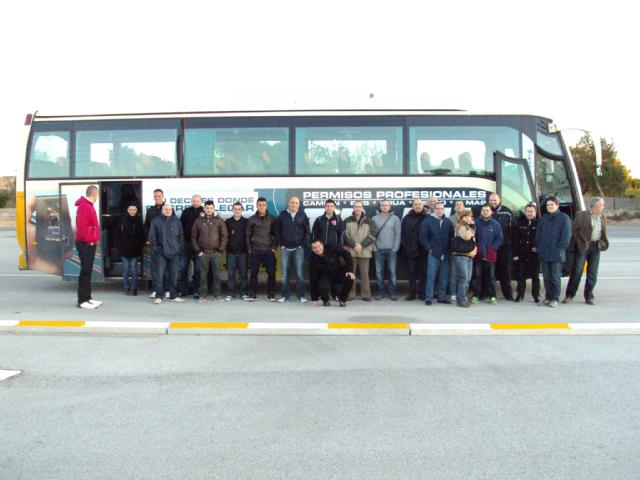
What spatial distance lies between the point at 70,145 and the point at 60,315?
358cm

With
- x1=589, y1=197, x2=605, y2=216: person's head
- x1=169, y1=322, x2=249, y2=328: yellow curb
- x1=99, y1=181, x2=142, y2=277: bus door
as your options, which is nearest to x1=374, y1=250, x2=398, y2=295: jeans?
x1=169, y1=322, x2=249, y2=328: yellow curb

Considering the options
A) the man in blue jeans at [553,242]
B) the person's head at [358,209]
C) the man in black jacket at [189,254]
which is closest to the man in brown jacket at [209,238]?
the man in black jacket at [189,254]

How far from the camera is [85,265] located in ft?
31.9

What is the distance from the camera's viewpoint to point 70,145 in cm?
1135

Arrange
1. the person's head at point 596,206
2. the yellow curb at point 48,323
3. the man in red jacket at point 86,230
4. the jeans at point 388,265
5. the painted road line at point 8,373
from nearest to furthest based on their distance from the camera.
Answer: the painted road line at point 8,373, the yellow curb at point 48,323, the man in red jacket at point 86,230, the person's head at point 596,206, the jeans at point 388,265

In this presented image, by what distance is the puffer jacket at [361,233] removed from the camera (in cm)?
1059

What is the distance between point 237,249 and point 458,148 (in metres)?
4.32

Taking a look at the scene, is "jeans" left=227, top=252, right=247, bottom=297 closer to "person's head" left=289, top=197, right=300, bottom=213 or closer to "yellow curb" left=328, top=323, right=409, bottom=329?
"person's head" left=289, top=197, right=300, bottom=213

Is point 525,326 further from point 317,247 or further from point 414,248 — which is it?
point 317,247

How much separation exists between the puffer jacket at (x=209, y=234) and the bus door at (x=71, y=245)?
86.5 inches

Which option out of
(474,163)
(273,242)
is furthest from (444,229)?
(273,242)

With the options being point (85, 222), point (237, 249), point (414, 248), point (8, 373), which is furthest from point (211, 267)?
point (8, 373)

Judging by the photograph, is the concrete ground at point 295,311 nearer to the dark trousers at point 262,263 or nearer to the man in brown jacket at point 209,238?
the dark trousers at point 262,263

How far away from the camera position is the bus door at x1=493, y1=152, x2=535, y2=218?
10.9 metres
